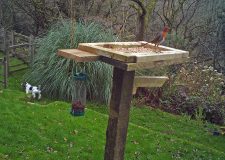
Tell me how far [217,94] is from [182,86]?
0.93 meters

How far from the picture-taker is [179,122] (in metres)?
9.38

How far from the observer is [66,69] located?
952cm

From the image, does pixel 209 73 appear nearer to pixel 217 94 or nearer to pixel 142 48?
pixel 217 94

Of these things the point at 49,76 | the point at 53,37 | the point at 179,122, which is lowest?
the point at 179,122

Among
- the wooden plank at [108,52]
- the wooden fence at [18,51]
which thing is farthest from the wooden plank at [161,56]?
the wooden fence at [18,51]

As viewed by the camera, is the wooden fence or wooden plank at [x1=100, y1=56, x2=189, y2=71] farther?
the wooden fence

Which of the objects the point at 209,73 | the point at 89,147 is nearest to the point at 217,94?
the point at 209,73

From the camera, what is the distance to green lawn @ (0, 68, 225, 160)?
6.38 m

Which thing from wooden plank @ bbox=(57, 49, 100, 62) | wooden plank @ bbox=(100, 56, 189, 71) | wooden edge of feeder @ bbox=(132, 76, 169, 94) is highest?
wooden plank @ bbox=(57, 49, 100, 62)

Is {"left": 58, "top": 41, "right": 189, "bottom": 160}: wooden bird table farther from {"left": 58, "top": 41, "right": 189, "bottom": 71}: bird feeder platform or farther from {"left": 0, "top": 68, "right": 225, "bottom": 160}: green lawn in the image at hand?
{"left": 0, "top": 68, "right": 225, "bottom": 160}: green lawn

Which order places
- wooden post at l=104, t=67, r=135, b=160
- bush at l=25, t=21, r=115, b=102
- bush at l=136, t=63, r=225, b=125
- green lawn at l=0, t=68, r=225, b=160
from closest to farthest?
wooden post at l=104, t=67, r=135, b=160 < green lawn at l=0, t=68, r=225, b=160 < bush at l=25, t=21, r=115, b=102 < bush at l=136, t=63, r=225, b=125

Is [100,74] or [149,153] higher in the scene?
[100,74]

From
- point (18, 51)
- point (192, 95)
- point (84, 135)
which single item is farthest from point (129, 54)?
point (18, 51)

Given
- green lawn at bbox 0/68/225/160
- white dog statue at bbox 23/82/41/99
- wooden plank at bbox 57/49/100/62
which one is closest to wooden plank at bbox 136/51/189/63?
wooden plank at bbox 57/49/100/62
